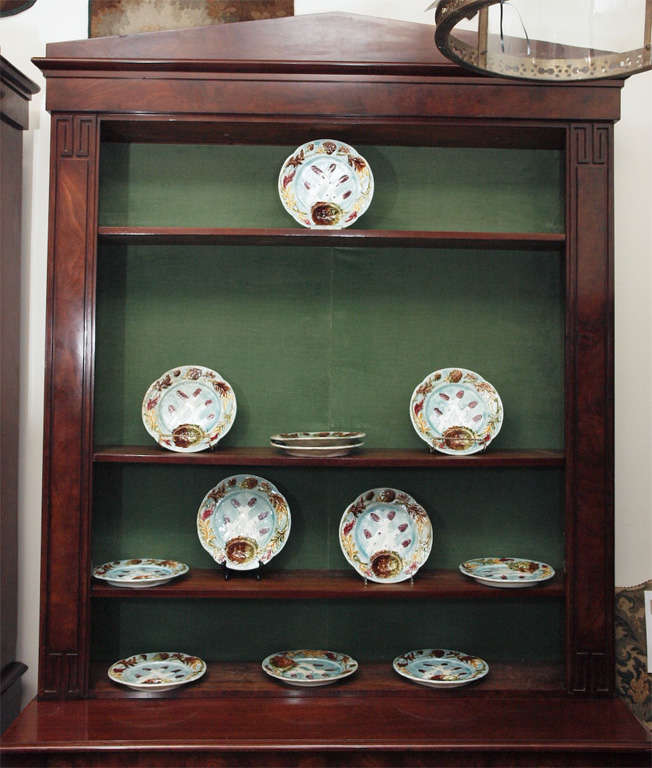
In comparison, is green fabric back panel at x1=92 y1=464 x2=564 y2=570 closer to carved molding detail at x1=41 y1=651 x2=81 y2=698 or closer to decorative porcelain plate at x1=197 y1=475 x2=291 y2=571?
decorative porcelain plate at x1=197 y1=475 x2=291 y2=571

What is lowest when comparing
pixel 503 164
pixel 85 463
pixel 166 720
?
pixel 166 720

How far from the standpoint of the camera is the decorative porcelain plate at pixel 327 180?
2.25 metres

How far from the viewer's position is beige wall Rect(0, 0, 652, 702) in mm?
2352

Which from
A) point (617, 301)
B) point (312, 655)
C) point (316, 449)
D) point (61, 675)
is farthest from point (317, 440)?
point (617, 301)

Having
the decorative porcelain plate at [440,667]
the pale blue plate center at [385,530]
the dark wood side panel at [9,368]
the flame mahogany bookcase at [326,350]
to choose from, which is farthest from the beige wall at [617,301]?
the pale blue plate center at [385,530]

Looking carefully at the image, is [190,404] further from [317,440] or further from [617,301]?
[617,301]

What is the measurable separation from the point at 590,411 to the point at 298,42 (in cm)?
129

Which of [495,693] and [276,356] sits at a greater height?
[276,356]

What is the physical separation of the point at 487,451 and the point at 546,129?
0.94 m

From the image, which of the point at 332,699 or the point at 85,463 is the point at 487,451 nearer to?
the point at 332,699

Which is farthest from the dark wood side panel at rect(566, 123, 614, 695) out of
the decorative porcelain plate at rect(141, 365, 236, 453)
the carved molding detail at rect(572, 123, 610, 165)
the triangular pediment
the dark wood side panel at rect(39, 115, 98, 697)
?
the dark wood side panel at rect(39, 115, 98, 697)

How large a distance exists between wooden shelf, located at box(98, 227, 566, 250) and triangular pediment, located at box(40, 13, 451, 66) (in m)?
0.46

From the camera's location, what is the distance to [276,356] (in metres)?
2.34

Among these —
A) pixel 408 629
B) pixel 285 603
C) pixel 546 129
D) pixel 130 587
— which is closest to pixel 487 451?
pixel 408 629
